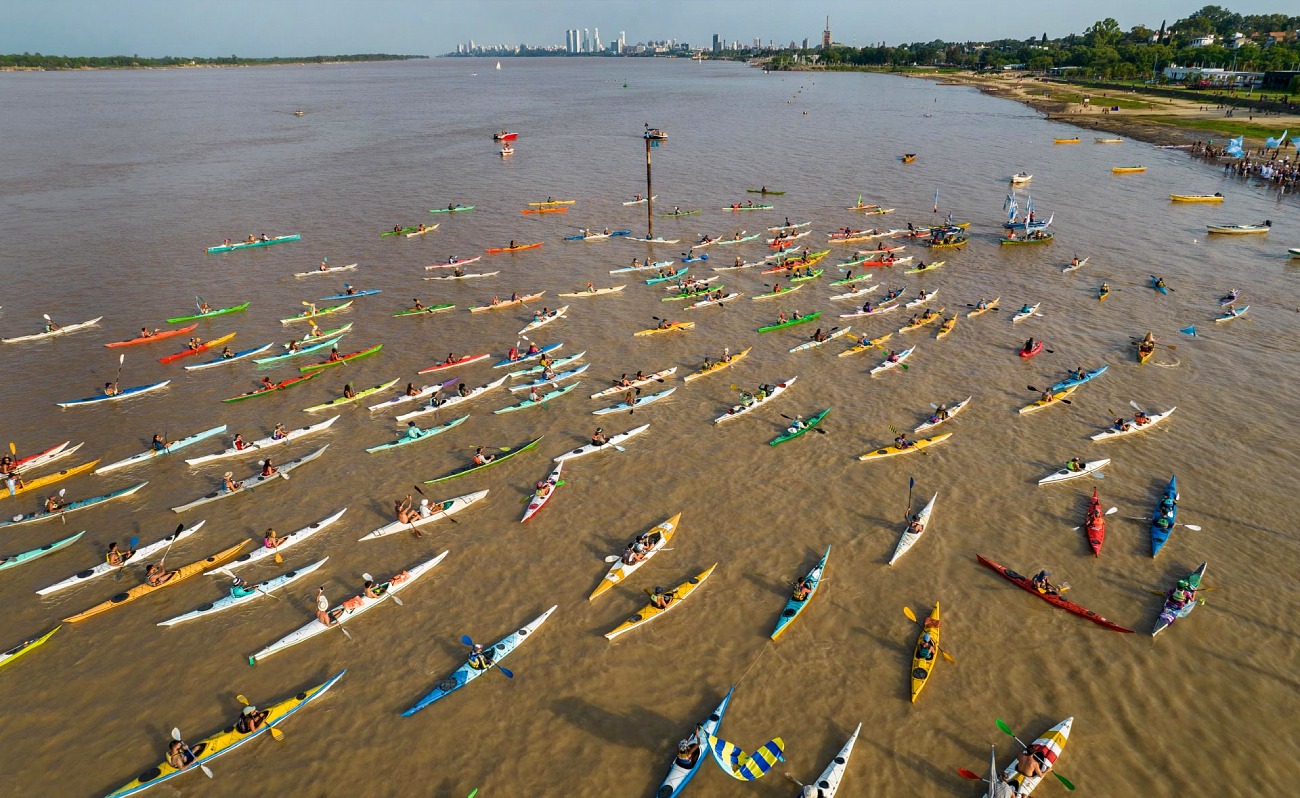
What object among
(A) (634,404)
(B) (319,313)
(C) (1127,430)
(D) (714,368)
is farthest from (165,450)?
(C) (1127,430)

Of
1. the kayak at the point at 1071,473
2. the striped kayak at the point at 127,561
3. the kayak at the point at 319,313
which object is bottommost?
the striped kayak at the point at 127,561

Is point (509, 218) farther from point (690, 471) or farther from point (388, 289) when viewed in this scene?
point (690, 471)

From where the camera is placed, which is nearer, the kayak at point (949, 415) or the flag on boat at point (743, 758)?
the flag on boat at point (743, 758)

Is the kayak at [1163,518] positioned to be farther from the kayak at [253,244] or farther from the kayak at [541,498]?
Answer: the kayak at [253,244]

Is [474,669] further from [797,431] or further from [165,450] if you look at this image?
[165,450]

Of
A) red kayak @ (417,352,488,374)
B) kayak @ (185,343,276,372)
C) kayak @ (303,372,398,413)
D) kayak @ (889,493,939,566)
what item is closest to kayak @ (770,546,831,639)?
kayak @ (889,493,939,566)

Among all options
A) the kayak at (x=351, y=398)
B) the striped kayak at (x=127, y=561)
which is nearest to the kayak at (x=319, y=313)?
the kayak at (x=351, y=398)

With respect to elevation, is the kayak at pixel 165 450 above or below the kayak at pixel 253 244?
below
